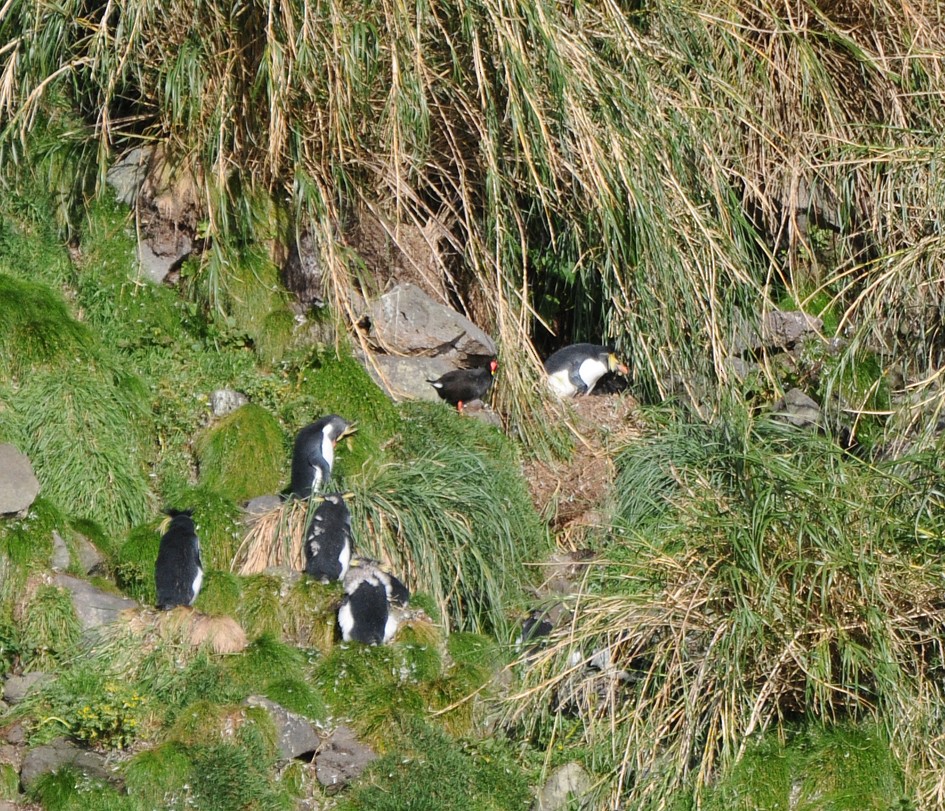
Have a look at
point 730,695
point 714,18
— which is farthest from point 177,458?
point 714,18

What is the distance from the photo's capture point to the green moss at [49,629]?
607cm

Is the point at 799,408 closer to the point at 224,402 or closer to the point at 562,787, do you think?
the point at 562,787

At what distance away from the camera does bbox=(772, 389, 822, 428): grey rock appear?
8188mm

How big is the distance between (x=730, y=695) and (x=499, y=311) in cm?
312

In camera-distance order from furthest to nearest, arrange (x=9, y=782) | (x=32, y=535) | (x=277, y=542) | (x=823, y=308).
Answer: (x=823, y=308) → (x=277, y=542) → (x=32, y=535) → (x=9, y=782)

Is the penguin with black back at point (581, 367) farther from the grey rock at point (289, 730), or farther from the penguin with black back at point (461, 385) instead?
the grey rock at point (289, 730)

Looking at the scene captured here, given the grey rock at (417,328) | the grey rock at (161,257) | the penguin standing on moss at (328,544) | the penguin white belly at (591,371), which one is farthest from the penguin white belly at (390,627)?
the grey rock at (161,257)

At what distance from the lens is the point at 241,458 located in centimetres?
731

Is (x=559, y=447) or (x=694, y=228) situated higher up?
(x=694, y=228)

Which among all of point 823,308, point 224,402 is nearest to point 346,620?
point 224,402

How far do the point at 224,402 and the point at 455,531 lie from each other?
161 centimetres

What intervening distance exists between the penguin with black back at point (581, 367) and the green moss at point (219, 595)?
8.52ft

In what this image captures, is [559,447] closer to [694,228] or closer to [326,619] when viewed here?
[694,228]

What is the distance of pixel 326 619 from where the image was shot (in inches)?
259
